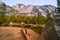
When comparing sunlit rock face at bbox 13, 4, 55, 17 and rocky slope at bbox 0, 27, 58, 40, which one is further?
sunlit rock face at bbox 13, 4, 55, 17

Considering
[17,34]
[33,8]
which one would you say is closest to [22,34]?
[17,34]

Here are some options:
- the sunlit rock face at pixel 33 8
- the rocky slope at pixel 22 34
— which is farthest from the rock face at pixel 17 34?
the sunlit rock face at pixel 33 8

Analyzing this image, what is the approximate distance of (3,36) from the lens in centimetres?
182

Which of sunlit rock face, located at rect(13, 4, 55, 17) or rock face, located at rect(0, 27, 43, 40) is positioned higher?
sunlit rock face, located at rect(13, 4, 55, 17)

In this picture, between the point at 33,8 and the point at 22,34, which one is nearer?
the point at 22,34

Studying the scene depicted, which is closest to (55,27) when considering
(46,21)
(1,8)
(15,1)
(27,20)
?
(46,21)

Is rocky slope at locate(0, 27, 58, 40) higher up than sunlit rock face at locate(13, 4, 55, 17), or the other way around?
sunlit rock face at locate(13, 4, 55, 17)

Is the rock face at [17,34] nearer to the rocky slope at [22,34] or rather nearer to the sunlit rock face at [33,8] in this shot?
the rocky slope at [22,34]

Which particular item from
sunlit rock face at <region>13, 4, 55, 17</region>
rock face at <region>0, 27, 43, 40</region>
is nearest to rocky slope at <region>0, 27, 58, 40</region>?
rock face at <region>0, 27, 43, 40</region>

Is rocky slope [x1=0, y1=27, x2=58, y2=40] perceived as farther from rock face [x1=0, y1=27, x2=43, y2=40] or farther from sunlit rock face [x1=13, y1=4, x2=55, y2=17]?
sunlit rock face [x1=13, y1=4, x2=55, y2=17]

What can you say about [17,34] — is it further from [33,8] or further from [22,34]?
[33,8]

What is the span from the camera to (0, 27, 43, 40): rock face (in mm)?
1820

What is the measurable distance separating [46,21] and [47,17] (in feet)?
0.20

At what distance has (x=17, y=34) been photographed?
1.84m
